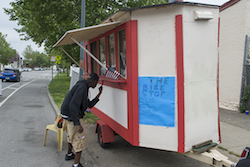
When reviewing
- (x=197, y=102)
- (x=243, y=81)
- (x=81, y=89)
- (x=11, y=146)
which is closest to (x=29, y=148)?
(x=11, y=146)

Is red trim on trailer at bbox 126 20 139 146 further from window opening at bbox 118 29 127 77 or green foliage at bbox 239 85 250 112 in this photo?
green foliage at bbox 239 85 250 112

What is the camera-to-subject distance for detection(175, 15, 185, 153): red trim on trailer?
3059 millimetres

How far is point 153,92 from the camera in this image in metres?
3.31

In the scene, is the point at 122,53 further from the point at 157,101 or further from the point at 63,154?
the point at 63,154

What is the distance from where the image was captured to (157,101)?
3295 millimetres

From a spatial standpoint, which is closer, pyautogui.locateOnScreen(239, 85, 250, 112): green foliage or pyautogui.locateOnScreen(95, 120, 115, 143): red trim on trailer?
pyautogui.locateOnScreen(95, 120, 115, 143): red trim on trailer

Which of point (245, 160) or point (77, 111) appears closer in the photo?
point (245, 160)

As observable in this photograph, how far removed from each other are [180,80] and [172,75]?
147 millimetres

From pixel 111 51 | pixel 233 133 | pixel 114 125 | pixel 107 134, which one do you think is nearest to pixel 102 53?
pixel 111 51

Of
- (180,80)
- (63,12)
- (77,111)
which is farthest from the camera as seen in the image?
(63,12)

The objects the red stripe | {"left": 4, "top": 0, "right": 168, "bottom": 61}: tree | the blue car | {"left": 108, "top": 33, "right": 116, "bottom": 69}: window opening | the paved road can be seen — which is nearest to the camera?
the red stripe

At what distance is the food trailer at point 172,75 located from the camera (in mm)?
3105

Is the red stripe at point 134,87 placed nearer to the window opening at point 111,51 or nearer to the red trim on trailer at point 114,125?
the red trim on trailer at point 114,125

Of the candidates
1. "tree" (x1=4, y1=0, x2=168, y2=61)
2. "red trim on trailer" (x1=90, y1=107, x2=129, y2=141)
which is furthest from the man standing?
"tree" (x1=4, y1=0, x2=168, y2=61)
